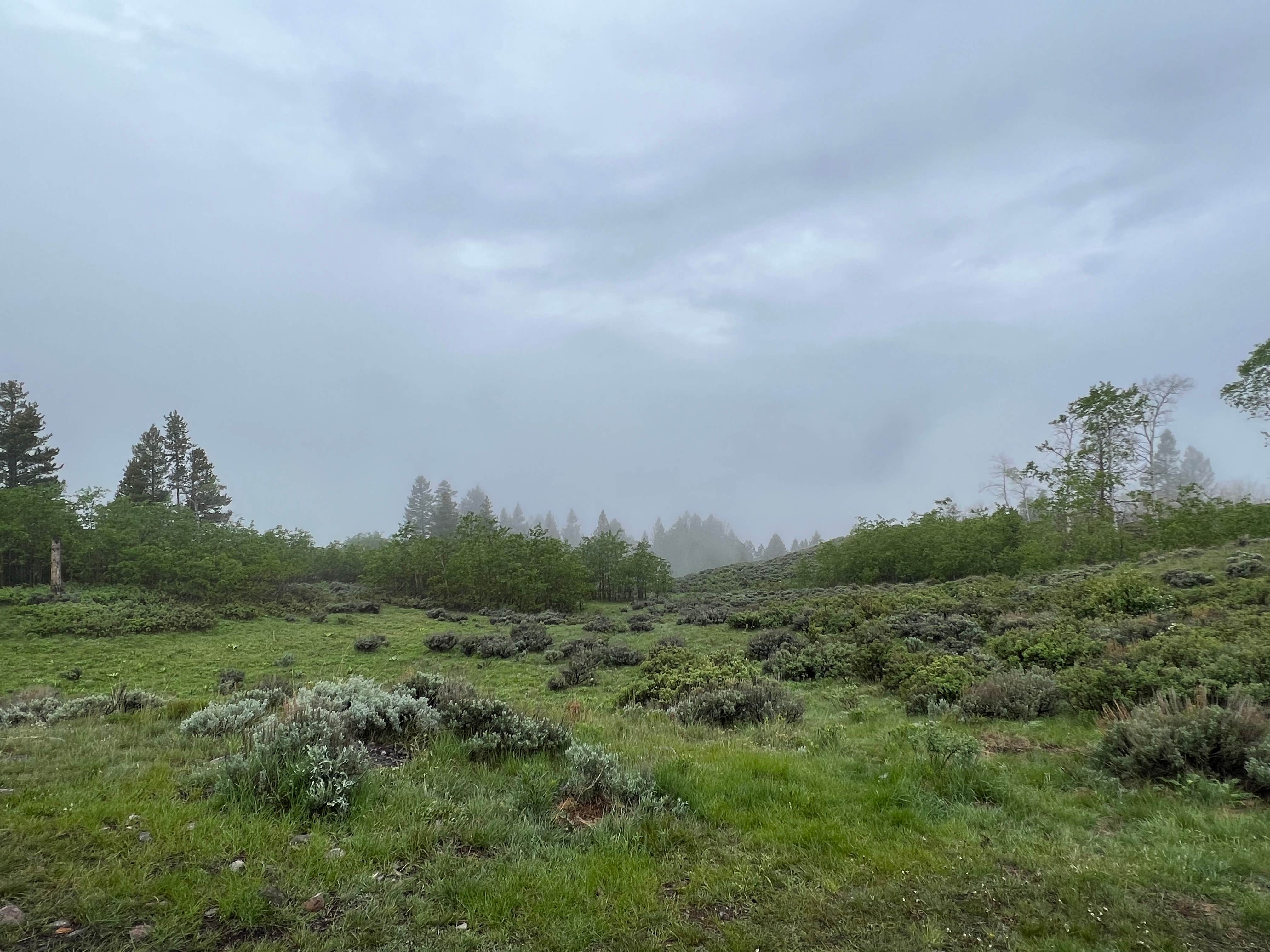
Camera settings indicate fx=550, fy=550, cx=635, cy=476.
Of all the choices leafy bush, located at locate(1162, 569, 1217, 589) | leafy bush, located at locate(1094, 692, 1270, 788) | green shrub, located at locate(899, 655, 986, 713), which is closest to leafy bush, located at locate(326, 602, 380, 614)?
green shrub, located at locate(899, 655, 986, 713)

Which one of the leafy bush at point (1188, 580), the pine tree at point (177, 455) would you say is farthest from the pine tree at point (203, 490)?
the leafy bush at point (1188, 580)

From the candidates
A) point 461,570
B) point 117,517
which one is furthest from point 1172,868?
point 117,517

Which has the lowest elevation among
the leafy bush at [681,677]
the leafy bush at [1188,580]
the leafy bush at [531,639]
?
the leafy bush at [531,639]

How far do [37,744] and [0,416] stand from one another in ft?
178

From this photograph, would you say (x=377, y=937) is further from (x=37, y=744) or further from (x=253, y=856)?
(x=37, y=744)

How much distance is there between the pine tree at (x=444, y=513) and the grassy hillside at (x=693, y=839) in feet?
266

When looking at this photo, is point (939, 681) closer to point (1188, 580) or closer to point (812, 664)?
point (812, 664)

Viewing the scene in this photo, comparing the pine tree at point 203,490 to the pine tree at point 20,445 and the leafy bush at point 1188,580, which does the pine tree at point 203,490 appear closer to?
the pine tree at point 20,445

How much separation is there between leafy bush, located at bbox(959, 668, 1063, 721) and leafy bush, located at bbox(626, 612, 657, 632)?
16301 millimetres

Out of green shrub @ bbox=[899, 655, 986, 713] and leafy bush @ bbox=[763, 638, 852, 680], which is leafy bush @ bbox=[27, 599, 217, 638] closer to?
leafy bush @ bbox=[763, 638, 852, 680]

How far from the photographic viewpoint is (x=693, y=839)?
4.64 metres

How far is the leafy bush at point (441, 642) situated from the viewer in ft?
68.4

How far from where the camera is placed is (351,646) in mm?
21219

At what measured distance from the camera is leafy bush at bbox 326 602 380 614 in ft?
104
